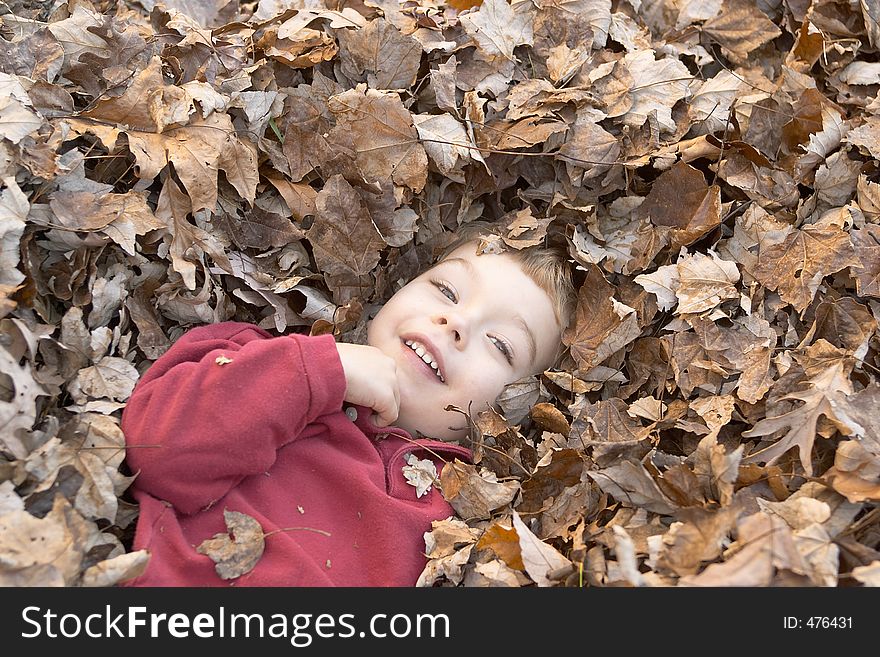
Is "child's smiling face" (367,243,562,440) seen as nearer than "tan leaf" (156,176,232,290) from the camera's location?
No

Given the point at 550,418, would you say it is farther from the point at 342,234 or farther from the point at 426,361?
the point at 342,234

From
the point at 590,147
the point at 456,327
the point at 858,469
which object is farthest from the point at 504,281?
the point at 858,469

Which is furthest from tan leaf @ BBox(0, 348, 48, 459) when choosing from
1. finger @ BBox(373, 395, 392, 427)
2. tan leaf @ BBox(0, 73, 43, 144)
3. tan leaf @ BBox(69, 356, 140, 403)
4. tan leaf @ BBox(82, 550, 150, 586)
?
finger @ BBox(373, 395, 392, 427)

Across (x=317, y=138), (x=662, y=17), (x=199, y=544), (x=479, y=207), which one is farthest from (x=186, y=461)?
(x=662, y=17)

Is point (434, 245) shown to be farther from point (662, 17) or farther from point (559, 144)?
point (662, 17)

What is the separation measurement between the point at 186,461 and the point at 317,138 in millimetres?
1028

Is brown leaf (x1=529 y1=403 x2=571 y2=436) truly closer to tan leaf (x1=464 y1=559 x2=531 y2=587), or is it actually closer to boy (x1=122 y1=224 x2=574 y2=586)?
boy (x1=122 y1=224 x2=574 y2=586)

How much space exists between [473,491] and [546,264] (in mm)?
743

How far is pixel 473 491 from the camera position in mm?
2148

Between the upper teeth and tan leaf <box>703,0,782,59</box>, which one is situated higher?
tan leaf <box>703,0,782,59</box>

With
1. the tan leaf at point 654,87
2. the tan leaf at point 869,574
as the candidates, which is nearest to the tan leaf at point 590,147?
the tan leaf at point 654,87

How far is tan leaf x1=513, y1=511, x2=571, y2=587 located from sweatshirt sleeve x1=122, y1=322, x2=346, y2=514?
22.5 inches

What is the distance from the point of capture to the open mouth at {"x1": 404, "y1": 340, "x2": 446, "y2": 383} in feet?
7.45

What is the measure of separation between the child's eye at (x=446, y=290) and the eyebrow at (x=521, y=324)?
3.1 inches
